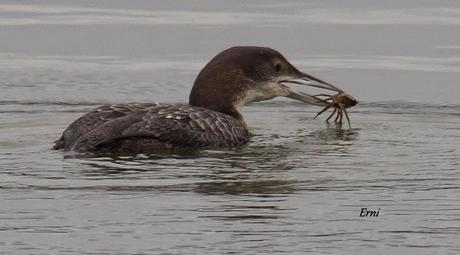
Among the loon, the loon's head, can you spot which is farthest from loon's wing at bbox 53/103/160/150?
the loon's head

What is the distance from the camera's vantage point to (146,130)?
38.4ft

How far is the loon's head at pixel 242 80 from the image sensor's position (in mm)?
13148

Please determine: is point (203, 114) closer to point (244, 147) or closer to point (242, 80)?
point (244, 147)

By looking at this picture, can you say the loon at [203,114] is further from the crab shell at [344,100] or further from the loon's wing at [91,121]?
the crab shell at [344,100]

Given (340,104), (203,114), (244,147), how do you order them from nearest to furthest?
(203,114) → (244,147) → (340,104)

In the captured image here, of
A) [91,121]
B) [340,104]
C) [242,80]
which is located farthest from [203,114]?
[340,104]

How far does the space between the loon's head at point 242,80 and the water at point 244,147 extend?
297mm

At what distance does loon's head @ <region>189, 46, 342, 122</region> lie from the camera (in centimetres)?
1315

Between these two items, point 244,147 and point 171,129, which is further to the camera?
point 244,147

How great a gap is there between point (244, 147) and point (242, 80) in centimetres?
113

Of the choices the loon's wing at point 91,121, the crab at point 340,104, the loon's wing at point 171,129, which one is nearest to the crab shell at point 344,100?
the crab at point 340,104

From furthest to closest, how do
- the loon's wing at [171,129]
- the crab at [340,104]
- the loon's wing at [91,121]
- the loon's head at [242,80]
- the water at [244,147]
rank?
1. the crab at [340,104]
2. the loon's head at [242,80]
3. the loon's wing at [91,121]
4. the loon's wing at [171,129]
5. the water at [244,147]

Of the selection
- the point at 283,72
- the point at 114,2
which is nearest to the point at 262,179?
the point at 283,72

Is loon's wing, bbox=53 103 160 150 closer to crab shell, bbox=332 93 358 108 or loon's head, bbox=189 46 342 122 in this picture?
loon's head, bbox=189 46 342 122
